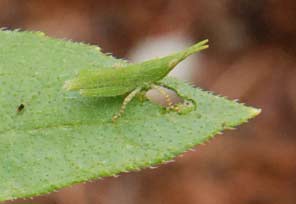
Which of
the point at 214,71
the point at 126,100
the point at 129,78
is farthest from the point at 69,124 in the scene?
the point at 214,71

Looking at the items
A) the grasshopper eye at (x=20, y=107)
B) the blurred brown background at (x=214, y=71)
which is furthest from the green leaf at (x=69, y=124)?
the blurred brown background at (x=214, y=71)

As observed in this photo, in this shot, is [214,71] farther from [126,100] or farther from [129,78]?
[126,100]

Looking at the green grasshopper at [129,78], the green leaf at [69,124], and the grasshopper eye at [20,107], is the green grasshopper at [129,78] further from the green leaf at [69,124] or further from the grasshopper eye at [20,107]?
the grasshopper eye at [20,107]

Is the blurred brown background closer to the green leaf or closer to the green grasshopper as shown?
the green grasshopper

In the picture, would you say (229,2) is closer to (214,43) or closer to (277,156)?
(214,43)

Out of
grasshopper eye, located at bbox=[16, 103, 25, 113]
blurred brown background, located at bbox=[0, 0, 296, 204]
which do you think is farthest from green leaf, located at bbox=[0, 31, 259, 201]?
blurred brown background, located at bbox=[0, 0, 296, 204]

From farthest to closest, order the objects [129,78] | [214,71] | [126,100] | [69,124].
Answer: [214,71]
[129,78]
[126,100]
[69,124]

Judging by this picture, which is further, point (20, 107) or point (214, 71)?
point (214, 71)
